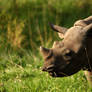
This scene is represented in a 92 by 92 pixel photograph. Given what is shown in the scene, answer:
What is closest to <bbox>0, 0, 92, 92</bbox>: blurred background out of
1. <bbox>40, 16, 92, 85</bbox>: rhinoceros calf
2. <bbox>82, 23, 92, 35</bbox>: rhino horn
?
<bbox>40, 16, 92, 85</bbox>: rhinoceros calf

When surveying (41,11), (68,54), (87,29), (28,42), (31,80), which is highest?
(41,11)

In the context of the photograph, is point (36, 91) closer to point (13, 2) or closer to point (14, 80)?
point (14, 80)

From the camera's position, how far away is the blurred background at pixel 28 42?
5.28 meters

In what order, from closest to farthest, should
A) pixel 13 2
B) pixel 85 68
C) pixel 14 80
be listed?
pixel 85 68
pixel 14 80
pixel 13 2

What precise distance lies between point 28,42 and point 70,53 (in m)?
6.56

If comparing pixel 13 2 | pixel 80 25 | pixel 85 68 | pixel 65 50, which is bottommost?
pixel 85 68

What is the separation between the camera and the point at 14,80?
5629 mm

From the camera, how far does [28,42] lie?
1109 centimetres

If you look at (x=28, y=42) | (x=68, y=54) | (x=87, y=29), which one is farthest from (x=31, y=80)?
(x=28, y=42)

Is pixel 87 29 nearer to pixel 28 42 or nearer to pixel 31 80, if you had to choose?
pixel 31 80

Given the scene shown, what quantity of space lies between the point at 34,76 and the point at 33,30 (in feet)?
18.7

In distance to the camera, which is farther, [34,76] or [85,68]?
[34,76]

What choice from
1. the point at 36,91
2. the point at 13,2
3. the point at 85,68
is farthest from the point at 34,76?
the point at 13,2

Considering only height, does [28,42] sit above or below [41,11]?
below
